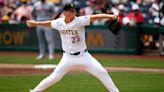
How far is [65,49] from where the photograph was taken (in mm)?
9820

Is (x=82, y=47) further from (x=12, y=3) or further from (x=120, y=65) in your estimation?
(x=12, y=3)

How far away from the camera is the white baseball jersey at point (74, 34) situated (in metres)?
9.73

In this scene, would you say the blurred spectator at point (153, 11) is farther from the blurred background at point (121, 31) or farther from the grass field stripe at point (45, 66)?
the grass field stripe at point (45, 66)

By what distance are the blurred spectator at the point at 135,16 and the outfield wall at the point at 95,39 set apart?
20 centimetres

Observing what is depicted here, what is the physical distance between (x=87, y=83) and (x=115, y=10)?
28.6 feet

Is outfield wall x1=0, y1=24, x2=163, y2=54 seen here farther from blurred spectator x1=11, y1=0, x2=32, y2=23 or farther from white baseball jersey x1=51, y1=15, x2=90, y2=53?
white baseball jersey x1=51, y1=15, x2=90, y2=53

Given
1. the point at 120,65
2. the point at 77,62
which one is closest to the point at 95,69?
the point at 77,62

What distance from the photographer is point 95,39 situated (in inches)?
866

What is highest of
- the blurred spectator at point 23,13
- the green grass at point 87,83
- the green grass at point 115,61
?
the blurred spectator at point 23,13

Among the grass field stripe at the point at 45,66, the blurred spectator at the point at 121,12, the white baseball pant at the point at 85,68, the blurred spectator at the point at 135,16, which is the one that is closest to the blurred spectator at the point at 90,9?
the blurred spectator at the point at 121,12

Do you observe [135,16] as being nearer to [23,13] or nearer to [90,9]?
[90,9]

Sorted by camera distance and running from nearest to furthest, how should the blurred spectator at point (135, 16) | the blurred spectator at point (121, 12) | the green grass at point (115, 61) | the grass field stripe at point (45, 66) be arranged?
the grass field stripe at point (45, 66) < the green grass at point (115, 61) < the blurred spectator at point (135, 16) < the blurred spectator at point (121, 12)

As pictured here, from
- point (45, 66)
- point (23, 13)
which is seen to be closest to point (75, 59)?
point (45, 66)

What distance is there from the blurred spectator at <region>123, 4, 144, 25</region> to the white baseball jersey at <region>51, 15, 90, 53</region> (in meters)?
10.9
